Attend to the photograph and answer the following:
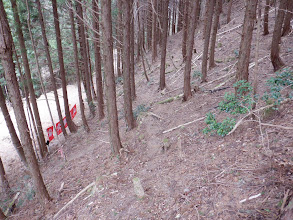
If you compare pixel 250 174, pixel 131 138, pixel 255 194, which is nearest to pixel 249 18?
pixel 250 174

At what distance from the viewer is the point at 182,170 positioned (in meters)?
5.38

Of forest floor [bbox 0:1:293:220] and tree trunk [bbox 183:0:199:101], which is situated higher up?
tree trunk [bbox 183:0:199:101]

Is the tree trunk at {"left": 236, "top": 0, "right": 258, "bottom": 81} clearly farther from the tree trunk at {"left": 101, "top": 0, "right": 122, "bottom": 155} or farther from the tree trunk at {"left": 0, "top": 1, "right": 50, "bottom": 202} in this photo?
the tree trunk at {"left": 0, "top": 1, "right": 50, "bottom": 202}

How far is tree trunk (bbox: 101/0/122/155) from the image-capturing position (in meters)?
6.05

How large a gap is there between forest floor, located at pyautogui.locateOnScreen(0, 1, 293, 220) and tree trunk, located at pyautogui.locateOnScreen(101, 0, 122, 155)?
84cm

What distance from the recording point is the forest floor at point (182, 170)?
3654 millimetres

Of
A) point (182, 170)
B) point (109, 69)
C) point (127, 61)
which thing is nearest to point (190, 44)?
point (127, 61)

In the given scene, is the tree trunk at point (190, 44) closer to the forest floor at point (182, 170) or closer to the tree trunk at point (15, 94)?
the forest floor at point (182, 170)

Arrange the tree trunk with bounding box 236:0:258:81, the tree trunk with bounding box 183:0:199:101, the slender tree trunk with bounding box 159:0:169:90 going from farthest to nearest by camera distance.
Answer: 1. the slender tree trunk with bounding box 159:0:169:90
2. the tree trunk with bounding box 183:0:199:101
3. the tree trunk with bounding box 236:0:258:81

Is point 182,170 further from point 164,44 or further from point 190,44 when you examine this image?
point 164,44

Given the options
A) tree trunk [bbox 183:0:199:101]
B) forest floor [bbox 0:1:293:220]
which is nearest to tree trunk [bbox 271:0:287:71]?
forest floor [bbox 0:1:293:220]

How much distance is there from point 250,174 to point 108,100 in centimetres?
498

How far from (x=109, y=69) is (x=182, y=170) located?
13.3 feet

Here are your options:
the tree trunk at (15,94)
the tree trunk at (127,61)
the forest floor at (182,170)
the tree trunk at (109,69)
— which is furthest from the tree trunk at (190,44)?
the tree trunk at (15,94)
